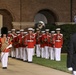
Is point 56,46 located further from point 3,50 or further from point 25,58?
point 3,50

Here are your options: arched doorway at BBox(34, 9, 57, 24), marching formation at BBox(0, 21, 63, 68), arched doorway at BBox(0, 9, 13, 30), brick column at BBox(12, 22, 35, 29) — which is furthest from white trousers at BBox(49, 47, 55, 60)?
arched doorway at BBox(34, 9, 57, 24)

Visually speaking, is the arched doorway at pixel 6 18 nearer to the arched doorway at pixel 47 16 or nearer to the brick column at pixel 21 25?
the brick column at pixel 21 25

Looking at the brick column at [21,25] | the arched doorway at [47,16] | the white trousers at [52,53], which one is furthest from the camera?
the arched doorway at [47,16]

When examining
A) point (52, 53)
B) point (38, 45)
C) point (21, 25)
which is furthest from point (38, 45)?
point (21, 25)

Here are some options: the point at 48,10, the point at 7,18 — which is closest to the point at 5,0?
the point at 7,18

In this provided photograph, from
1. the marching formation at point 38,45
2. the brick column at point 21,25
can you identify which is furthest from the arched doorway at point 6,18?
the marching formation at point 38,45

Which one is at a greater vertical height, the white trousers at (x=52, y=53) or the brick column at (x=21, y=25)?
the brick column at (x=21, y=25)

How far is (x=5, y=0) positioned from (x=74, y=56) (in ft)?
83.7

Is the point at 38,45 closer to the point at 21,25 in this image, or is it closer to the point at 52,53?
the point at 52,53

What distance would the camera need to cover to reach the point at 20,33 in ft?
67.5

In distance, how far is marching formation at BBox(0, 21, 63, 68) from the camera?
18.3 metres

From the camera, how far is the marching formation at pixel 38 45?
18.3 meters

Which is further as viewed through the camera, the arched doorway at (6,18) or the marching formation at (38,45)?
the arched doorway at (6,18)

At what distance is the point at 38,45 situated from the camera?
21750 millimetres
